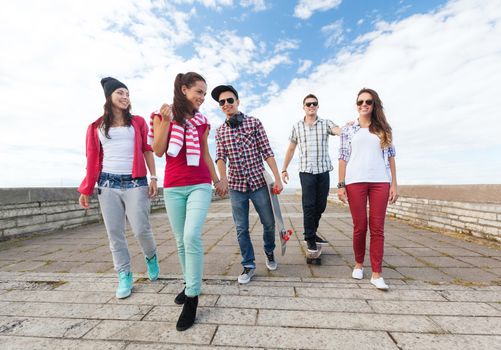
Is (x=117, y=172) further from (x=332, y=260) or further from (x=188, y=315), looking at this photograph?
(x=332, y=260)

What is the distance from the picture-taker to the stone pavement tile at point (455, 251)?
373 centimetres

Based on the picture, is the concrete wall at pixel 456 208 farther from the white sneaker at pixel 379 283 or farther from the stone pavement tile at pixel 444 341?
the stone pavement tile at pixel 444 341

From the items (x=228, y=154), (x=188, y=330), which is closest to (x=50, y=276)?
(x=188, y=330)

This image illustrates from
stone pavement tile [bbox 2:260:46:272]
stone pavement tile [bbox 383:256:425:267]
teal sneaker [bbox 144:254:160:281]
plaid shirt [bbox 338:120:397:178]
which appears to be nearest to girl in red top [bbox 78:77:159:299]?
teal sneaker [bbox 144:254:160:281]

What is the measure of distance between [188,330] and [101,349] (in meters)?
0.52

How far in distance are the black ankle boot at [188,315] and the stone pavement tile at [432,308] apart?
4.54 ft

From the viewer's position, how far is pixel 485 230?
4488 mm

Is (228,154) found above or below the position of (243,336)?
above

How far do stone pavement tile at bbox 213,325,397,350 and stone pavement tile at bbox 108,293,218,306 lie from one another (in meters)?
0.47

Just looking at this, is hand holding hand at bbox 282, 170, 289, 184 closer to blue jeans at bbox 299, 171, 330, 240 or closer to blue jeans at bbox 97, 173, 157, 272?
blue jeans at bbox 299, 171, 330, 240

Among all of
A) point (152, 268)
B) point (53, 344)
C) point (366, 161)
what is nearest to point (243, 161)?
point (366, 161)

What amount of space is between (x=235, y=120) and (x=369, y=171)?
4.75 feet

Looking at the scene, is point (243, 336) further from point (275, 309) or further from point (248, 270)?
point (248, 270)

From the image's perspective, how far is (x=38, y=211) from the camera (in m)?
5.54
